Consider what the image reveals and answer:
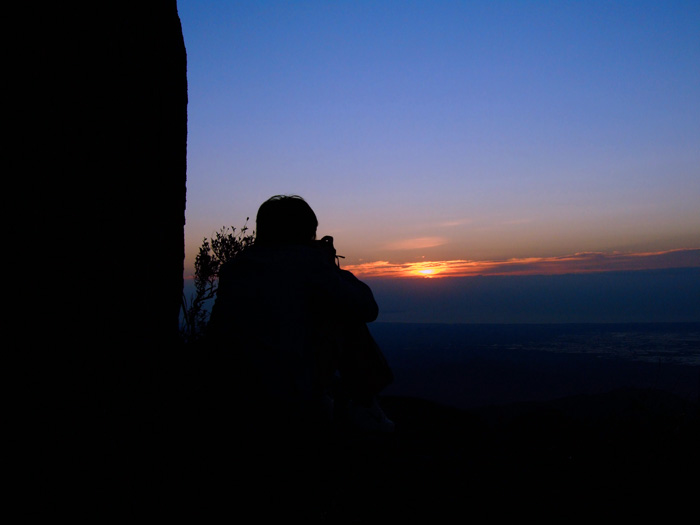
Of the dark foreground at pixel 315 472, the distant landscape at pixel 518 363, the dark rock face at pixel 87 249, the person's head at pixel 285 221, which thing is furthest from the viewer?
the distant landscape at pixel 518 363

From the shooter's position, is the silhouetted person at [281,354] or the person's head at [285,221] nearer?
the silhouetted person at [281,354]

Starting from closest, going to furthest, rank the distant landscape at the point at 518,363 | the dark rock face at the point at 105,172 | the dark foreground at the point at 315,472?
the dark rock face at the point at 105,172 → the dark foreground at the point at 315,472 → the distant landscape at the point at 518,363

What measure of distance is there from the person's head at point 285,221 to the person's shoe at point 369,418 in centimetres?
123

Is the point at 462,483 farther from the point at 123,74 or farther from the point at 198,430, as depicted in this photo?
the point at 123,74

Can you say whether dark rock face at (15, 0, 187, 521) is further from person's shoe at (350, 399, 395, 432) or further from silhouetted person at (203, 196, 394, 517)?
person's shoe at (350, 399, 395, 432)

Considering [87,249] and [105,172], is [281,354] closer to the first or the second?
[87,249]

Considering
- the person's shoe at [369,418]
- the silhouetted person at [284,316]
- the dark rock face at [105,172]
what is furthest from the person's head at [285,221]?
the person's shoe at [369,418]

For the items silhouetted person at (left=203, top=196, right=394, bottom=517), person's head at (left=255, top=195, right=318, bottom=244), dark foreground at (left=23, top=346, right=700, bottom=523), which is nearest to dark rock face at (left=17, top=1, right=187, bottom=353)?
dark foreground at (left=23, top=346, right=700, bottom=523)

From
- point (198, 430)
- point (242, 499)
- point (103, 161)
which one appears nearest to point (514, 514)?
point (242, 499)

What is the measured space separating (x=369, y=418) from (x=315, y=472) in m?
0.66

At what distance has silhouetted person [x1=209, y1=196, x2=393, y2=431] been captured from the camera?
2.48m

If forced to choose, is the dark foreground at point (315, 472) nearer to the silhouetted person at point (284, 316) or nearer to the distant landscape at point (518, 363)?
the silhouetted person at point (284, 316)

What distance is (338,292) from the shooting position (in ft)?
8.49

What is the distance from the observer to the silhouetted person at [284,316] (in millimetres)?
2482
